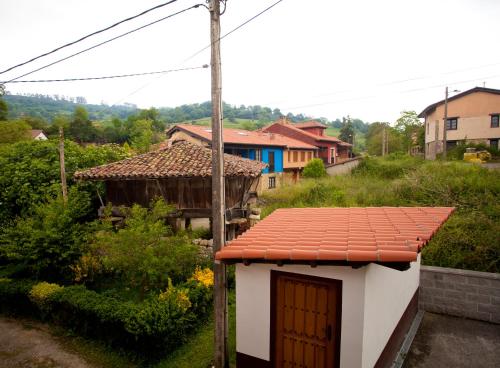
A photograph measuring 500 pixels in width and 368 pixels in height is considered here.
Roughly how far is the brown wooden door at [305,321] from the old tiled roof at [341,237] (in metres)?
0.69

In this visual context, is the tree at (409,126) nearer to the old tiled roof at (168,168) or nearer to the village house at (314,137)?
the village house at (314,137)

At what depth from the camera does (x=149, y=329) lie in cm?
695

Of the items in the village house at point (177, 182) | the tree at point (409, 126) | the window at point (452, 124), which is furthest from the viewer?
the tree at point (409, 126)

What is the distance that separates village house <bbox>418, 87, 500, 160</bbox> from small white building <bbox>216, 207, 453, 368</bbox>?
27.7 metres

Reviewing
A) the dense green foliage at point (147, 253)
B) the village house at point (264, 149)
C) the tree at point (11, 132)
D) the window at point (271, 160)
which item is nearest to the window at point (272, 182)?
the village house at point (264, 149)

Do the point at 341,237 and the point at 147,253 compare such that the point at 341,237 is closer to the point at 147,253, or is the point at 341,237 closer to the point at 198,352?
the point at 198,352

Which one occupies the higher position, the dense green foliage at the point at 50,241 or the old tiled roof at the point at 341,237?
the old tiled roof at the point at 341,237

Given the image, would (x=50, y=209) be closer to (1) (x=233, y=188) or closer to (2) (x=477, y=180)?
(1) (x=233, y=188)

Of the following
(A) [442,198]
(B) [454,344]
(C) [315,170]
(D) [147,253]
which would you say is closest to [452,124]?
(C) [315,170]

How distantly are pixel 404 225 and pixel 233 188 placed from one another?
6.98 meters

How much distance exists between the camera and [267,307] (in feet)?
19.0

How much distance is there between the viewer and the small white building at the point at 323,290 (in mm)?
4887

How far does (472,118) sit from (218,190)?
35.0 metres

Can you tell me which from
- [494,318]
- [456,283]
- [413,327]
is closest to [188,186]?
[413,327]
